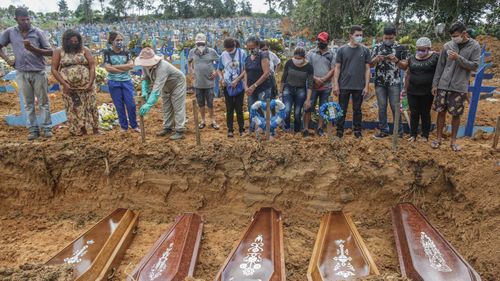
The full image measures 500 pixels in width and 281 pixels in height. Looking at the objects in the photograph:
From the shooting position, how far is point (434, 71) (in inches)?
190

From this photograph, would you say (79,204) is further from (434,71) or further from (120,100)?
(434,71)

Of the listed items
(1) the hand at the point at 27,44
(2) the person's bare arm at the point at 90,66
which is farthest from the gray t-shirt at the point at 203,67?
(1) the hand at the point at 27,44

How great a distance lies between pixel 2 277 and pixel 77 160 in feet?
8.05

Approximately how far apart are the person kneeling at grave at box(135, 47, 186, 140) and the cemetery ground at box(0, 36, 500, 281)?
49 cm

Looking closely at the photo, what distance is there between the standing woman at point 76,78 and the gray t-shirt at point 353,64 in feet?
11.9

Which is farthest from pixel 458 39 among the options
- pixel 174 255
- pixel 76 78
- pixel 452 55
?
pixel 76 78

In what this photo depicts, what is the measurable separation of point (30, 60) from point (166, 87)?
78.0 inches

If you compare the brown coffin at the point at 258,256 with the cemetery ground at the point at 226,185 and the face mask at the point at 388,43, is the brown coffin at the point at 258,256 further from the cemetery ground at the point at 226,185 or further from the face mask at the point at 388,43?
the face mask at the point at 388,43

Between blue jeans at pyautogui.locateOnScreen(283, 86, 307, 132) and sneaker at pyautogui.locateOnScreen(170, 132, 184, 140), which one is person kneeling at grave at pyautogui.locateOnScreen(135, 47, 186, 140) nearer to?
sneaker at pyautogui.locateOnScreen(170, 132, 184, 140)

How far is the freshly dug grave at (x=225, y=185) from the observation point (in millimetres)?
4438

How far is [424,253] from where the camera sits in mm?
3664

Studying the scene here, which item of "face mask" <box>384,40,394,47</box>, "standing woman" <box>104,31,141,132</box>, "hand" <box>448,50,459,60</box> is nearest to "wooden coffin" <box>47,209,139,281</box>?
"standing woman" <box>104,31,141,132</box>

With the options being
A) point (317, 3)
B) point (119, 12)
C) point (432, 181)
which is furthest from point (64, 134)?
point (119, 12)

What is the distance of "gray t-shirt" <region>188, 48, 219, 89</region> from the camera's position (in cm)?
593
